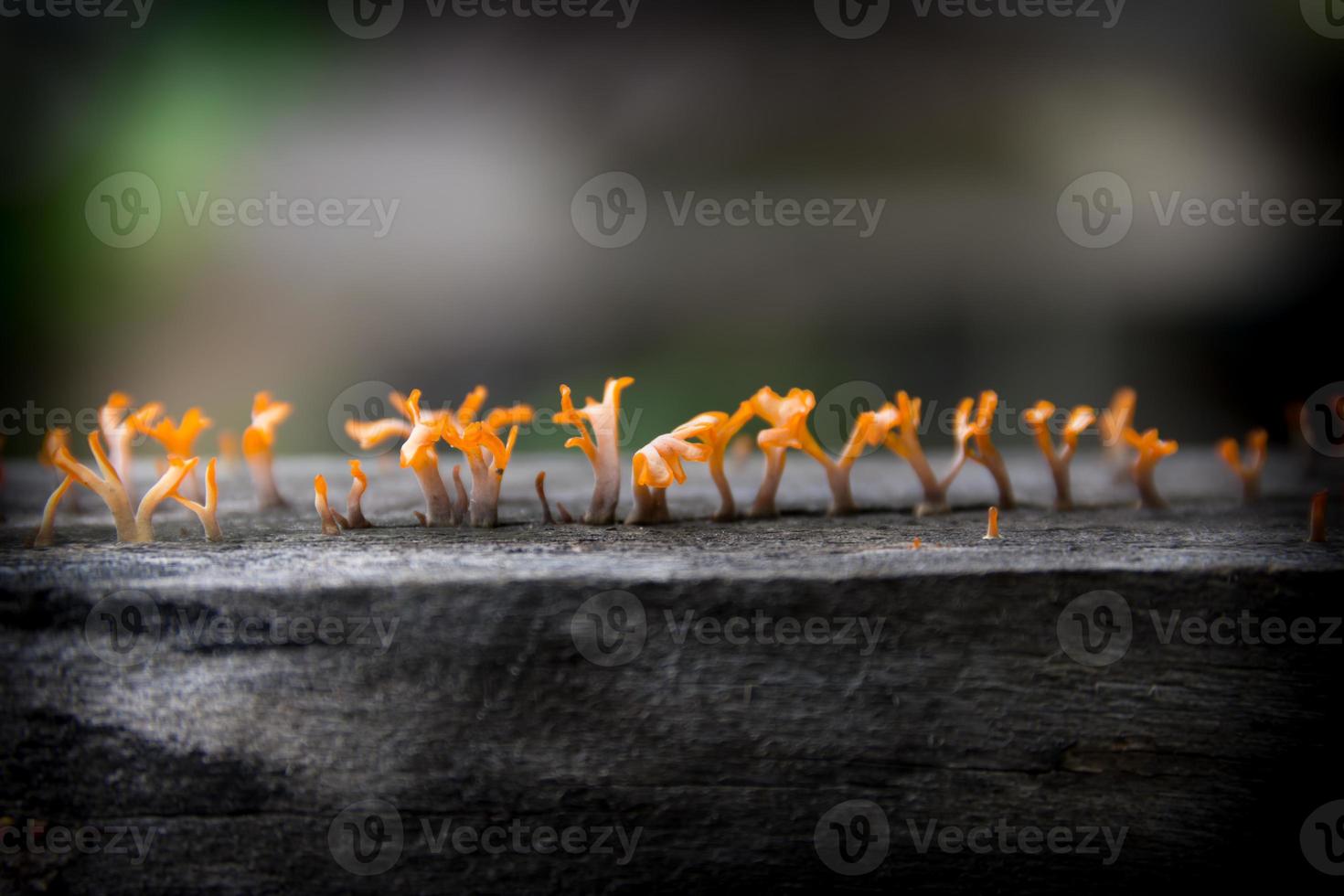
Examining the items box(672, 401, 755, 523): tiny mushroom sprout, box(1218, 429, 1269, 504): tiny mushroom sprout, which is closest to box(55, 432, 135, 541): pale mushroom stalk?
box(672, 401, 755, 523): tiny mushroom sprout

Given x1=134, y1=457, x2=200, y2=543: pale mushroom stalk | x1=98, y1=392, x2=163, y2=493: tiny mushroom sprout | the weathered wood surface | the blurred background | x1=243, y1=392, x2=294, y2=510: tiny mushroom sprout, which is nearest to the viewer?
the weathered wood surface

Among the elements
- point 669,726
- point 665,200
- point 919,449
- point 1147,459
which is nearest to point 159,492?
point 669,726

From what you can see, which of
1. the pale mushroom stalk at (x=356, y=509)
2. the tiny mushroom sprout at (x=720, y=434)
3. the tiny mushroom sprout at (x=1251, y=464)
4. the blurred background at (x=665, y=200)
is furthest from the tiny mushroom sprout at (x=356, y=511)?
the blurred background at (x=665, y=200)

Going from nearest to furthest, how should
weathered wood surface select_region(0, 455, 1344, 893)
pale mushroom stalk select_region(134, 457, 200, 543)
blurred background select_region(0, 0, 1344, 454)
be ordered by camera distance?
weathered wood surface select_region(0, 455, 1344, 893) → pale mushroom stalk select_region(134, 457, 200, 543) → blurred background select_region(0, 0, 1344, 454)

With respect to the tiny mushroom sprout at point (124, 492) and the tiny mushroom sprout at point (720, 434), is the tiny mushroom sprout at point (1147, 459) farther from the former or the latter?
the tiny mushroom sprout at point (124, 492)

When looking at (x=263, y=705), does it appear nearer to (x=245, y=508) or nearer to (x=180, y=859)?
(x=180, y=859)

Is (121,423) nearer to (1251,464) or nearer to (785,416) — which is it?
(785,416)

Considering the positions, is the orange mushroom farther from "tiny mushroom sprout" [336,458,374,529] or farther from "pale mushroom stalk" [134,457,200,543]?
"pale mushroom stalk" [134,457,200,543]
